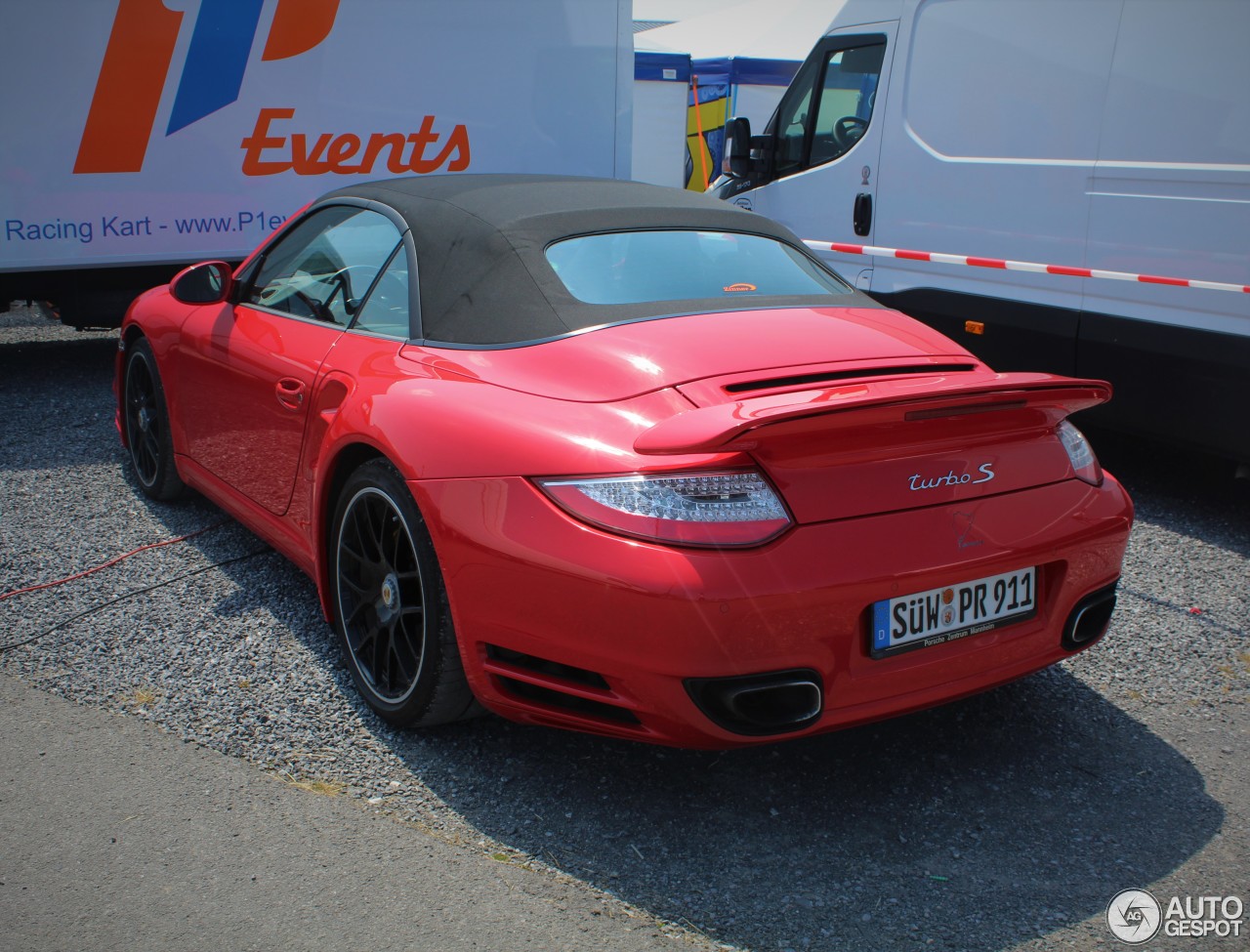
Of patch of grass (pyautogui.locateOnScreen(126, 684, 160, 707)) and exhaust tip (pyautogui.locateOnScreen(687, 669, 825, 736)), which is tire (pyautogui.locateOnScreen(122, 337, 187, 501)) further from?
exhaust tip (pyautogui.locateOnScreen(687, 669, 825, 736))

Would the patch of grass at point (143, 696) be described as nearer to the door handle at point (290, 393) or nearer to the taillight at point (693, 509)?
the door handle at point (290, 393)

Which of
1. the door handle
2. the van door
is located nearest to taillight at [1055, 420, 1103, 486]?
the door handle

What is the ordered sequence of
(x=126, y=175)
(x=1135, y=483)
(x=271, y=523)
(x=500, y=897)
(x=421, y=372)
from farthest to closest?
(x=126, y=175) → (x=1135, y=483) → (x=271, y=523) → (x=421, y=372) → (x=500, y=897)

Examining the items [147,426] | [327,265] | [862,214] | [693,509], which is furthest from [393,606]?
[862,214]

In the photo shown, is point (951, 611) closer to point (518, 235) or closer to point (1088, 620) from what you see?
point (1088, 620)

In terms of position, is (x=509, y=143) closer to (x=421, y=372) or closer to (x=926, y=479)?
(x=421, y=372)

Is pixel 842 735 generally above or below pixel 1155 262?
below

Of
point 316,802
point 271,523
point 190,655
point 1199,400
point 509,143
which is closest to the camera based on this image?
point 316,802

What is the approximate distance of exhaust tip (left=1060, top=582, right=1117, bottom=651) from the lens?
9.12ft

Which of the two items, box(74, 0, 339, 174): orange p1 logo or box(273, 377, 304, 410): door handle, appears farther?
box(74, 0, 339, 174): orange p1 logo

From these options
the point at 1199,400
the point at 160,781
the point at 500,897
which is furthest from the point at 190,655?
the point at 1199,400

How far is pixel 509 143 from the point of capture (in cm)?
834

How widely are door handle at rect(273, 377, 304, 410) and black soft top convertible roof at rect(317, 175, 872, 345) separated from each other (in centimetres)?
49

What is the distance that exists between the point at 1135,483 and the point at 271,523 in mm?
4157
